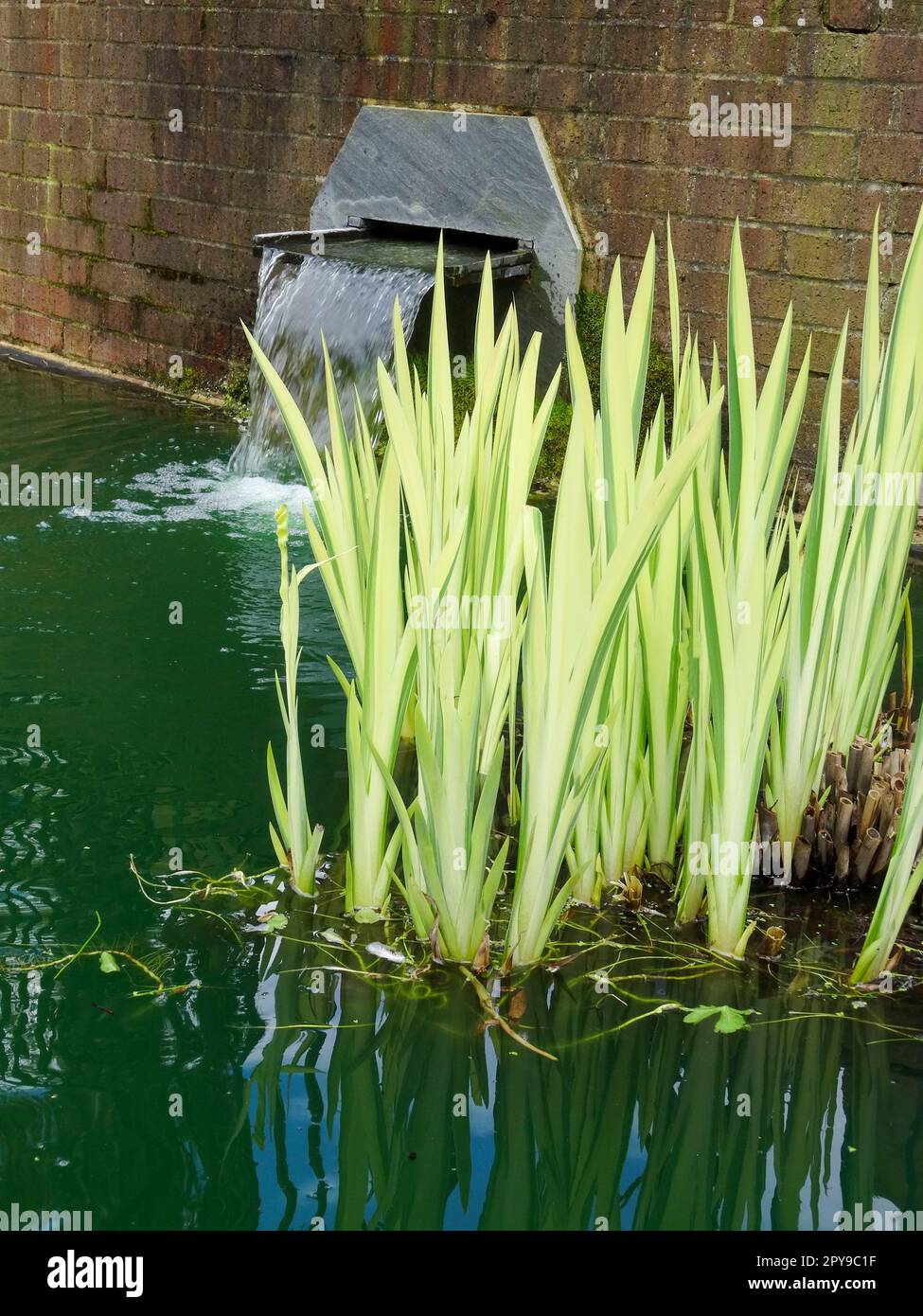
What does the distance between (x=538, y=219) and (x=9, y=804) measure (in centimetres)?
307

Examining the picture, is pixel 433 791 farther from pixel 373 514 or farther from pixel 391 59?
pixel 391 59

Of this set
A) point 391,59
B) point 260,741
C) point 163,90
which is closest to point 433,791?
point 260,741

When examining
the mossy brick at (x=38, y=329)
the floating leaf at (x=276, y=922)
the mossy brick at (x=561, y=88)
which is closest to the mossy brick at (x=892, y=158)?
the mossy brick at (x=561, y=88)

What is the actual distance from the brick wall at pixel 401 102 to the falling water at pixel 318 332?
2.05ft

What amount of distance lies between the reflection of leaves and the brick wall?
8.56 feet

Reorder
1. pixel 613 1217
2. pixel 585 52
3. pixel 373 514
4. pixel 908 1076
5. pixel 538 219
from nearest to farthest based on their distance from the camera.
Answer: pixel 613 1217, pixel 908 1076, pixel 373 514, pixel 585 52, pixel 538 219

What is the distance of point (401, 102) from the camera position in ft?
16.1

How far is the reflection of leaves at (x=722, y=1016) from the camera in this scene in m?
1.88

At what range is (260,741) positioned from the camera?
2.72 metres

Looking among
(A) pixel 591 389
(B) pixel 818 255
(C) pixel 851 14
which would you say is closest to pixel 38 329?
(A) pixel 591 389
